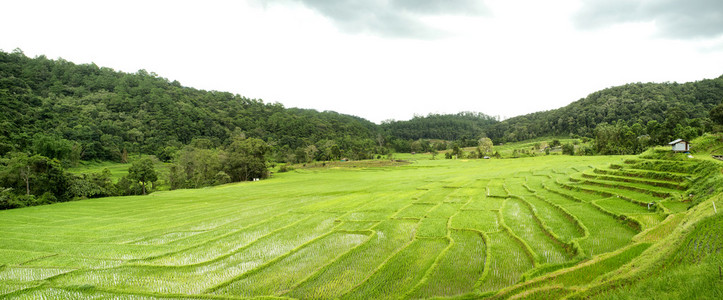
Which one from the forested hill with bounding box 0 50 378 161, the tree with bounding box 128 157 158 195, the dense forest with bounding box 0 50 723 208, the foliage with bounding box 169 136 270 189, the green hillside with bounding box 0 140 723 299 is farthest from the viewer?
the forested hill with bounding box 0 50 378 161

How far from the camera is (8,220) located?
23.0 meters

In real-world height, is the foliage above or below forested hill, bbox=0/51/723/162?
below

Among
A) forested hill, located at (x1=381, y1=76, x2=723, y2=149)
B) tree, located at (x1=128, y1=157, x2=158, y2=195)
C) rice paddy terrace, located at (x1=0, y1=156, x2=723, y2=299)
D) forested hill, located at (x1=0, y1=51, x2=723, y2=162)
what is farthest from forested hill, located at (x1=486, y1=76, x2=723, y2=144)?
tree, located at (x1=128, y1=157, x2=158, y2=195)

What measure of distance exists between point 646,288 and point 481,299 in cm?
343

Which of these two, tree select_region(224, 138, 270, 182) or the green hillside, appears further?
tree select_region(224, 138, 270, 182)

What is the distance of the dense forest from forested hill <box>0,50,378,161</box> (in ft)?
1.32

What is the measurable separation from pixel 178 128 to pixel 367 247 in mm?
119811

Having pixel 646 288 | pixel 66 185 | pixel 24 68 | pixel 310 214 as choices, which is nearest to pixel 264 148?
pixel 66 185

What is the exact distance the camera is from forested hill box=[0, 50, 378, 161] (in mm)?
71125

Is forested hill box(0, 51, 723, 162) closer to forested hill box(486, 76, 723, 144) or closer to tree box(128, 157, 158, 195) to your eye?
forested hill box(486, 76, 723, 144)

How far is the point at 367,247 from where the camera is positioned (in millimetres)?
13391

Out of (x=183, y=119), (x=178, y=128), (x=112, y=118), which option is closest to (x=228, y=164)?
(x=178, y=128)

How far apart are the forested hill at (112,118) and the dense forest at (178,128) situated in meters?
0.40

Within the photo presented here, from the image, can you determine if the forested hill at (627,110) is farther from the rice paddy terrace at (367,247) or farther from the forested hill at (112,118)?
the forested hill at (112,118)
